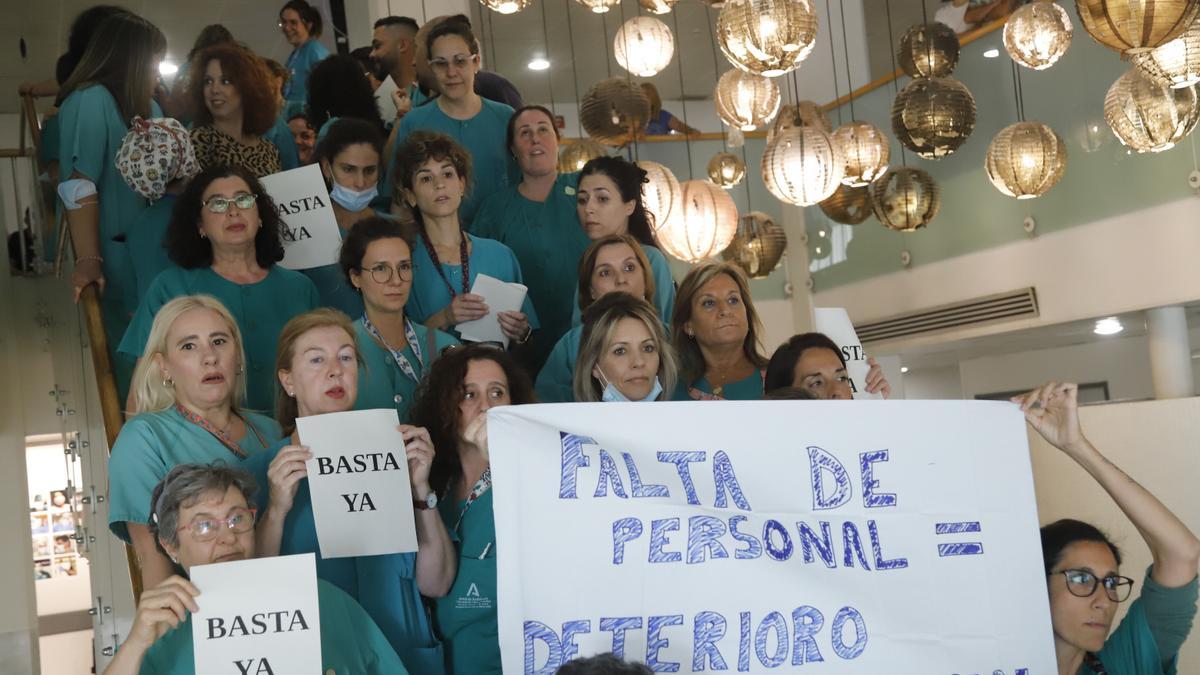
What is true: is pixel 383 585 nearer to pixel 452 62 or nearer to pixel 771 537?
pixel 771 537

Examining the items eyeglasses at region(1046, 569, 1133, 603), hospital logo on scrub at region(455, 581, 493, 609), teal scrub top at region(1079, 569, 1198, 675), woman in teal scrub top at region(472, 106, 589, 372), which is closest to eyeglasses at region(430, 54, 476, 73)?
woman in teal scrub top at region(472, 106, 589, 372)

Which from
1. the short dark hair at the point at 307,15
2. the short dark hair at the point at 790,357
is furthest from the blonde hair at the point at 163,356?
the short dark hair at the point at 307,15

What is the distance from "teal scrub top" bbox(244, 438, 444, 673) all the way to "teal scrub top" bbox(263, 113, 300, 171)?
1.91 m

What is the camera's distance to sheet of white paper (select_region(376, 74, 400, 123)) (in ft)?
16.3

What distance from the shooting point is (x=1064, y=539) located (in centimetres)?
298

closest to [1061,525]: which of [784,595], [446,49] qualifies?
[784,595]

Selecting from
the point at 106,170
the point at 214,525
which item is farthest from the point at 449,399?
the point at 106,170

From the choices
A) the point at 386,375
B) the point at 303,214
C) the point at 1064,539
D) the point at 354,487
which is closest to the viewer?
the point at 354,487

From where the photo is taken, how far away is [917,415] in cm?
297

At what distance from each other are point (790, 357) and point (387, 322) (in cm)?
111

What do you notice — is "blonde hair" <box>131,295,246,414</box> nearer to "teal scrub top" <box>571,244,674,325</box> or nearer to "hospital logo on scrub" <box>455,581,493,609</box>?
"hospital logo on scrub" <box>455,581,493,609</box>

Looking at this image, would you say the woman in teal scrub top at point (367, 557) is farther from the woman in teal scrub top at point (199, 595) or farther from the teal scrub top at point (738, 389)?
the teal scrub top at point (738, 389)

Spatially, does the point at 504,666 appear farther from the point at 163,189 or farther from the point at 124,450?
the point at 163,189

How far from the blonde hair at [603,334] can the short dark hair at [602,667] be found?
1086mm
